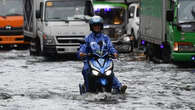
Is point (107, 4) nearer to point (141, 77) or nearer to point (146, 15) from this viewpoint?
point (146, 15)

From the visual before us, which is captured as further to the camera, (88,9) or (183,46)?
(88,9)

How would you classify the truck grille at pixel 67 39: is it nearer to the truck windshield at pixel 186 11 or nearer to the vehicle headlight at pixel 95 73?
the truck windshield at pixel 186 11

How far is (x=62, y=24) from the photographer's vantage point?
24266mm

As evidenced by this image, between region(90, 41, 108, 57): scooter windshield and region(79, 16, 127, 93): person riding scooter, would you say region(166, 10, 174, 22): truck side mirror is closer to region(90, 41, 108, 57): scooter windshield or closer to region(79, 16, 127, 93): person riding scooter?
region(79, 16, 127, 93): person riding scooter

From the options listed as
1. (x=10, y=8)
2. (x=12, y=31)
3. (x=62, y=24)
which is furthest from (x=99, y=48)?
(x=10, y=8)

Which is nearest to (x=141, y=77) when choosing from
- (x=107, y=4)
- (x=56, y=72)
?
(x=56, y=72)

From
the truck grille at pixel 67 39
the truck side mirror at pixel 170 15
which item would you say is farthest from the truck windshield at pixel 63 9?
the truck side mirror at pixel 170 15

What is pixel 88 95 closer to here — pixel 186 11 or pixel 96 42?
pixel 96 42

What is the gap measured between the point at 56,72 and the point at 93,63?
723cm

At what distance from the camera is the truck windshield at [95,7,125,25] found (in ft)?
106

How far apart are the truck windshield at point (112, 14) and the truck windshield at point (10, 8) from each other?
394 centimetres

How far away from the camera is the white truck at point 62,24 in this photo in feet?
79.2

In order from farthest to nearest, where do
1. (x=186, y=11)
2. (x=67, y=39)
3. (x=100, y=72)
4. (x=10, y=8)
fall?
(x=10, y=8) → (x=67, y=39) → (x=186, y=11) → (x=100, y=72)

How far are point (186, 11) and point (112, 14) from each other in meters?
12.8
